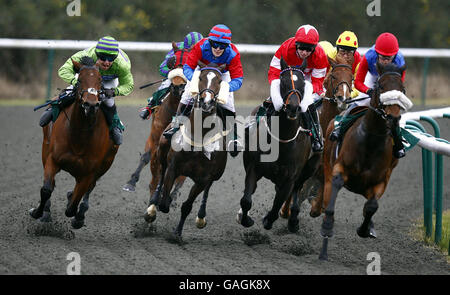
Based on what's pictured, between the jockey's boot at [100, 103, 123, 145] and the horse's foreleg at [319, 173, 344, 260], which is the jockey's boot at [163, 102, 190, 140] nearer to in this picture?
the jockey's boot at [100, 103, 123, 145]

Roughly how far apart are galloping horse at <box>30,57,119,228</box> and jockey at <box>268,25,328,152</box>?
5.42ft

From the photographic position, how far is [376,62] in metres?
6.88

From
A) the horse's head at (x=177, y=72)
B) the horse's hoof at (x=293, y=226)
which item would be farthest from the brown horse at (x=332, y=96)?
the horse's head at (x=177, y=72)

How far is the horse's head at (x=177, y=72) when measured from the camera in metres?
8.62

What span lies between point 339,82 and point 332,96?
203mm

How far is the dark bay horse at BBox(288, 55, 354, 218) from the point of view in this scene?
8.17 metres

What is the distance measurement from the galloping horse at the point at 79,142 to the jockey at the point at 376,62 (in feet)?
7.26

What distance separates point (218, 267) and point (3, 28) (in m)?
15.0

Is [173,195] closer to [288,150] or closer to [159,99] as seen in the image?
[159,99]

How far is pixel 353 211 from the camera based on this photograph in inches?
368

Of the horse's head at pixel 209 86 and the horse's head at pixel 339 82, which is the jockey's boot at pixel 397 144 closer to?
the horse's head at pixel 339 82

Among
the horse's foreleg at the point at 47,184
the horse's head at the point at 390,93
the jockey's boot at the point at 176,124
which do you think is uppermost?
the horse's head at the point at 390,93
